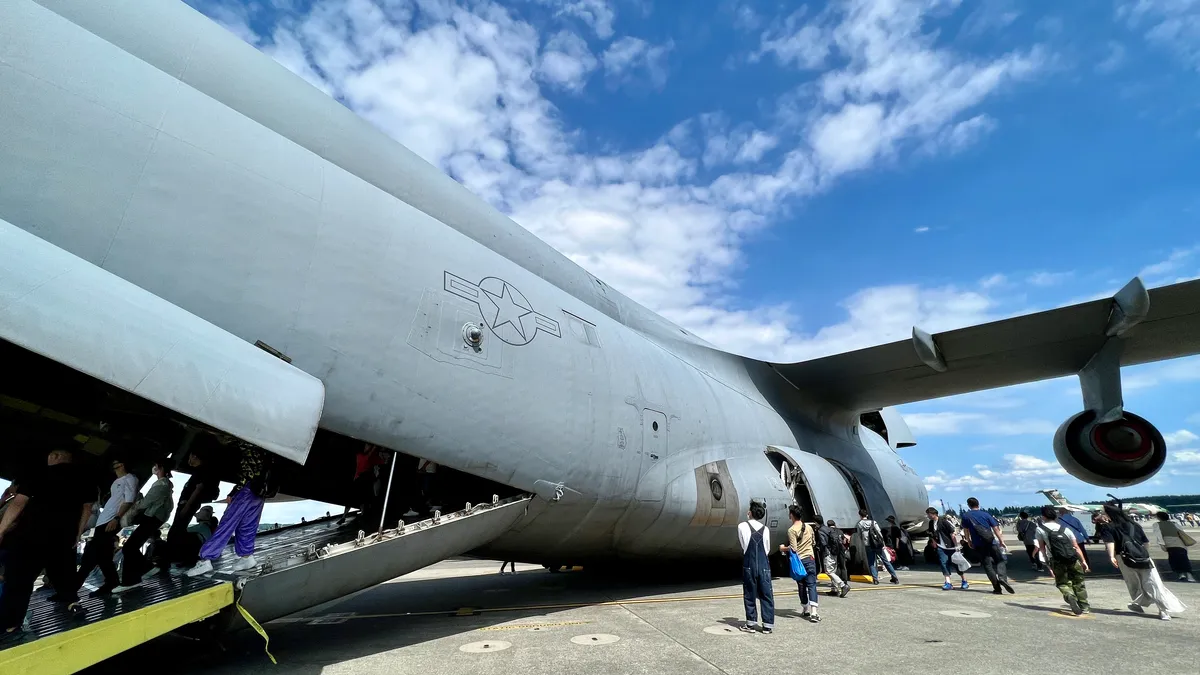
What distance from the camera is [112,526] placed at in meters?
4.70

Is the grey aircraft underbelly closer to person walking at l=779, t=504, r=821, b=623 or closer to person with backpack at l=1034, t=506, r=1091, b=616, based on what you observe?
person walking at l=779, t=504, r=821, b=623

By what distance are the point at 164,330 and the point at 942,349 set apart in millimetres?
10817

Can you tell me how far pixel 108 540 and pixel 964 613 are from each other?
329 inches

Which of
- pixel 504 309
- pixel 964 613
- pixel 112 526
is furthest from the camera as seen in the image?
pixel 964 613

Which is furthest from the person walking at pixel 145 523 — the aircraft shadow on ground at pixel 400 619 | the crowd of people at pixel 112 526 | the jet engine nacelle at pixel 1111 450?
the jet engine nacelle at pixel 1111 450

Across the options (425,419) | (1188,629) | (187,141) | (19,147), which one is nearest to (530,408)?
(425,419)

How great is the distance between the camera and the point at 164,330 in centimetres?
364

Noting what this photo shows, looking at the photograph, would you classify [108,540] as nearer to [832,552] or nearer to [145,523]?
[145,523]

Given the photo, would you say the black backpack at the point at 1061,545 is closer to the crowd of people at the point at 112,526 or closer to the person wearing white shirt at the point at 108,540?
the crowd of people at the point at 112,526

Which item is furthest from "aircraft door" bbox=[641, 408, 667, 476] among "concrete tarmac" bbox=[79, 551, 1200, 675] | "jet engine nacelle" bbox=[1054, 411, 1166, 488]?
"jet engine nacelle" bbox=[1054, 411, 1166, 488]

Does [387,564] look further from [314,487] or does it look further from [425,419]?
[314,487]

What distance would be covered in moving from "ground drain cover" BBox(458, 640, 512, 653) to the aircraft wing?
302 inches

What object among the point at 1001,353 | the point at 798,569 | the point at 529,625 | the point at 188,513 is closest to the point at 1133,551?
the point at 798,569

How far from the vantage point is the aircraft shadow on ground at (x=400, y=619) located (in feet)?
16.1
